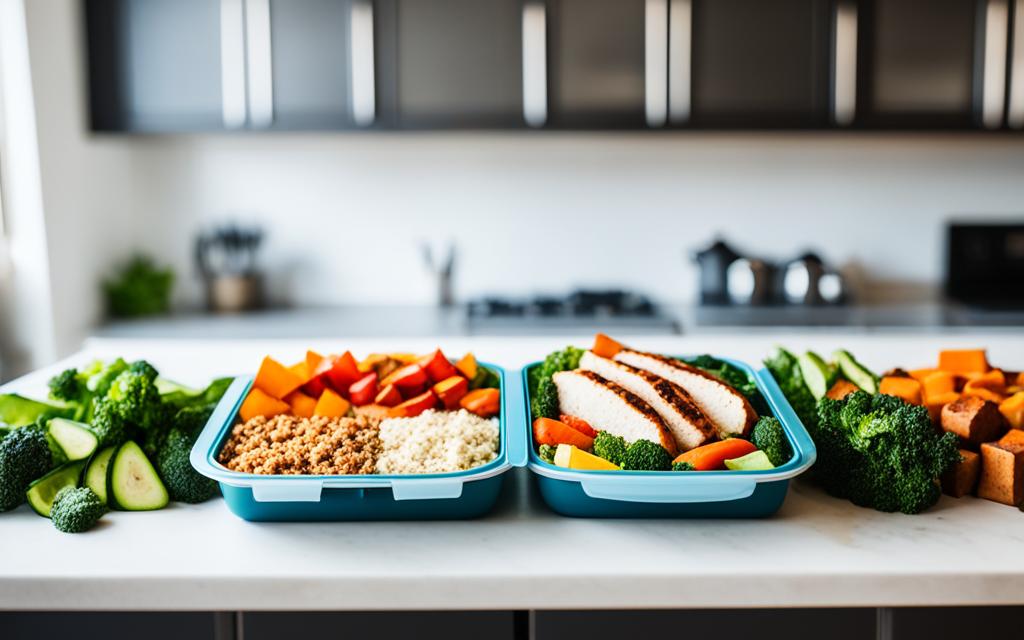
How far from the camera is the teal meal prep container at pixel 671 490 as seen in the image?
1.18m

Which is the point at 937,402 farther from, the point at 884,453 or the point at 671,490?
the point at 671,490

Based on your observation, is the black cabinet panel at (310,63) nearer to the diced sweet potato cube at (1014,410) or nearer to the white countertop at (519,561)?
the white countertop at (519,561)

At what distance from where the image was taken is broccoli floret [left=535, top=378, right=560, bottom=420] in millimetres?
1398

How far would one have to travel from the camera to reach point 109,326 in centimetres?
333

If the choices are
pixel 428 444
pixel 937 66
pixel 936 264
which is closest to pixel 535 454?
pixel 428 444

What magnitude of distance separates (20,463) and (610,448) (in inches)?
33.0

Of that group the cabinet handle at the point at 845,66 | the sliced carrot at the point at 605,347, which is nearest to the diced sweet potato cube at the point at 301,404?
the sliced carrot at the point at 605,347

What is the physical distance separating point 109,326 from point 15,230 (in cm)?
46

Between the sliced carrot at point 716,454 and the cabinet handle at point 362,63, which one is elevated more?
the cabinet handle at point 362,63

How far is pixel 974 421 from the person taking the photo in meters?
1.35

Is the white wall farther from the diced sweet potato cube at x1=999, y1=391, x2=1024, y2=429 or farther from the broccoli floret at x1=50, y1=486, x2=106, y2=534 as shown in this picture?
the broccoli floret at x1=50, y1=486, x2=106, y2=534

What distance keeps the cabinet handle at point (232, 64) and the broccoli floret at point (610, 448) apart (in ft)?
8.17

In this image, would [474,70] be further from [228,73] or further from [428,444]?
[428,444]

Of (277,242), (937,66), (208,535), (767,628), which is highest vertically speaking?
(937,66)
